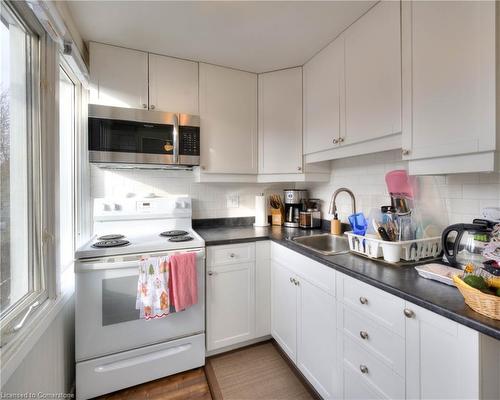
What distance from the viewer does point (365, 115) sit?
148 centimetres

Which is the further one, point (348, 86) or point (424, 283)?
point (348, 86)

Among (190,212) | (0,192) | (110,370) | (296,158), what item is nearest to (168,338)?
(110,370)

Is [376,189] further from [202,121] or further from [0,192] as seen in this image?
[0,192]

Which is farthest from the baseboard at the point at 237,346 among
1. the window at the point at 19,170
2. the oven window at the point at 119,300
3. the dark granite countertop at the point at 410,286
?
the window at the point at 19,170

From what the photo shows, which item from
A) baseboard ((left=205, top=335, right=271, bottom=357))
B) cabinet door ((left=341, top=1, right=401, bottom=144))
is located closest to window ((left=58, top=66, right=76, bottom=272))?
baseboard ((left=205, top=335, right=271, bottom=357))

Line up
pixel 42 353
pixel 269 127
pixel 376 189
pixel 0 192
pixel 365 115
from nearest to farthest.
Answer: pixel 0 192
pixel 42 353
pixel 365 115
pixel 376 189
pixel 269 127

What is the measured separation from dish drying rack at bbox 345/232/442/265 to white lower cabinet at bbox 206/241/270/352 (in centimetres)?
82

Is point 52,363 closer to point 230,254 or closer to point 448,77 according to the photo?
point 230,254

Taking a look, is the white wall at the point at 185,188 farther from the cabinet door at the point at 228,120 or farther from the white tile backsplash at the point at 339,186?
the cabinet door at the point at 228,120

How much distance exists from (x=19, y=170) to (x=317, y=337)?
1.71m

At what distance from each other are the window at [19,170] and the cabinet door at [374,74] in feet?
5.57

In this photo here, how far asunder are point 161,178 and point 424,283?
1980 mm

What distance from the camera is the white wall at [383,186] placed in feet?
3.94

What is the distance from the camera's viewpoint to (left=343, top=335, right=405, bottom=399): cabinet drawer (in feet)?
3.18
